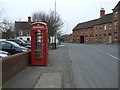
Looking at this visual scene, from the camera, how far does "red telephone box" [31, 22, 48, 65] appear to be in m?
11.6

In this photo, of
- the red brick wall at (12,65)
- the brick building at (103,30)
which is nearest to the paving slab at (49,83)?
the red brick wall at (12,65)

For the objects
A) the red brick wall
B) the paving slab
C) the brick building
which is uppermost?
the brick building

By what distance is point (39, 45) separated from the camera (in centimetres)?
1170

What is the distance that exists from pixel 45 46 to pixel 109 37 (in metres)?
47.7

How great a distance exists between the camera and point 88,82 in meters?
7.57

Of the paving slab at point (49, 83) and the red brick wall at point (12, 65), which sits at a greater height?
the red brick wall at point (12, 65)

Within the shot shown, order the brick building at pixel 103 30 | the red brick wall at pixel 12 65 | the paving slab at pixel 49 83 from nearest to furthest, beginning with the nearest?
the paving slab at pixel 49 83 → the red brick wall at pixel 12 65 → the brick building at pixel 103 30

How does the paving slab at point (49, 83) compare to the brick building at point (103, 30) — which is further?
the brick building at point (103, 30)

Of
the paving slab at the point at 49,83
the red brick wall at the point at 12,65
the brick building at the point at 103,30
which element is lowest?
the paving slab at the point at 49,83

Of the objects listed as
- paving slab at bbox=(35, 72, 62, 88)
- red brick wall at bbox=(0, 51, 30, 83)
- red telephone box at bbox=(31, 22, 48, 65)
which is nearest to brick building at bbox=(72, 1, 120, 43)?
red telephone box at bbox=(31, 22, 48, 65)

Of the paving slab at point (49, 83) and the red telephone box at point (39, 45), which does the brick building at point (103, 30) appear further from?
the paving slab at point (49, 83)

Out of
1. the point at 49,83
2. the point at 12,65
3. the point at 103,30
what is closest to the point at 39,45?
the point at 12,65

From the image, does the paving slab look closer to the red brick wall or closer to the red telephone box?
the red brick wall

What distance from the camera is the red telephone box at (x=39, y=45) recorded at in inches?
458
